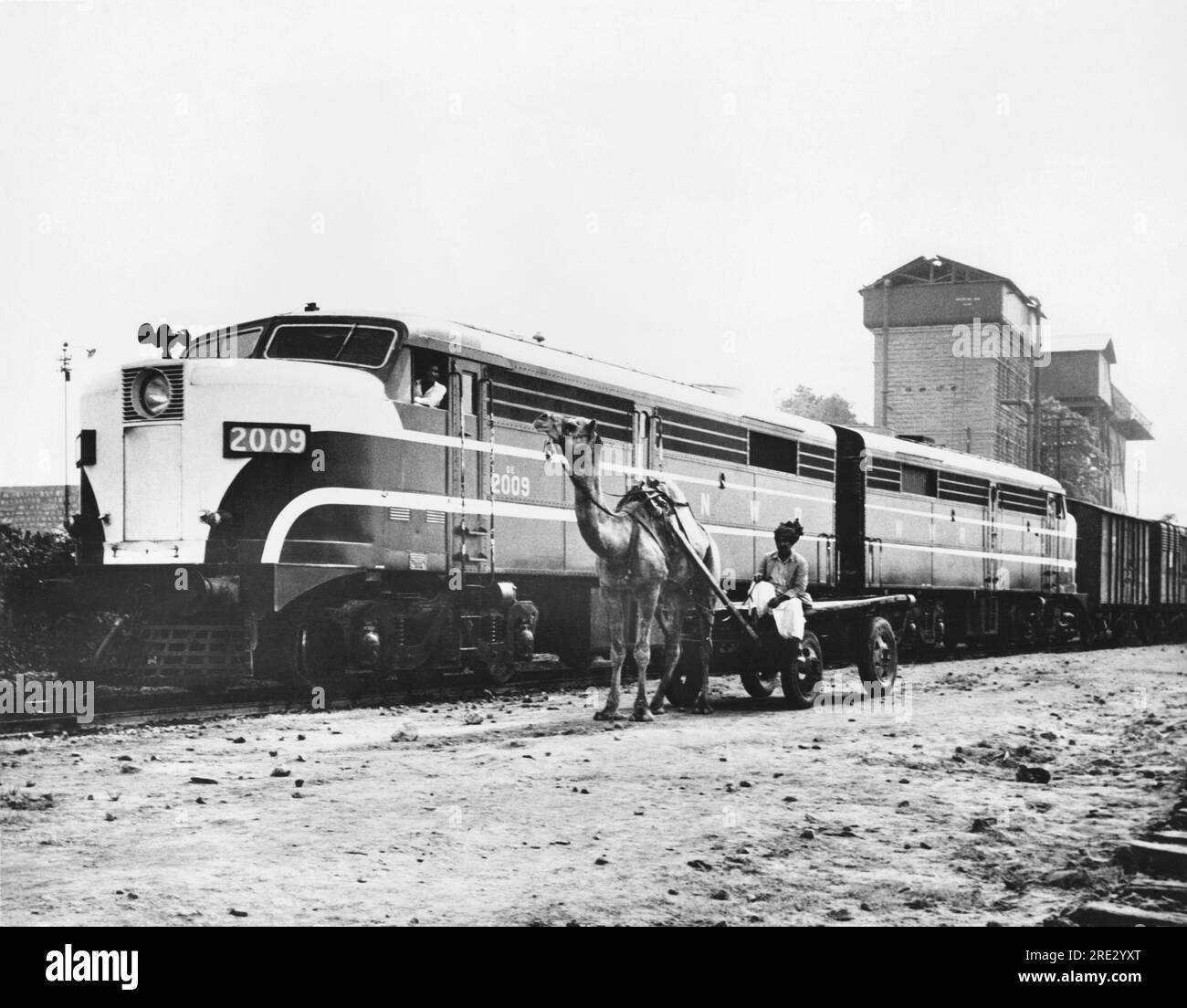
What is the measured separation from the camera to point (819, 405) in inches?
2859

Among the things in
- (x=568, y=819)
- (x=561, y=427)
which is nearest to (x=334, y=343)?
(x=561, y=427)

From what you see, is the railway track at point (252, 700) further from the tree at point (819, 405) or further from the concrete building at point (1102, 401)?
the tree at point (819, 405)

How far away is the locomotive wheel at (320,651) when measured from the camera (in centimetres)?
1282

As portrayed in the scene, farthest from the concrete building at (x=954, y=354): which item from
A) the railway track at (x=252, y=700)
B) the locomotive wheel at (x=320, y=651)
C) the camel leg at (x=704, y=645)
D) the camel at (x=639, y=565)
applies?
the locomotive wheel at (x=320, y=651)

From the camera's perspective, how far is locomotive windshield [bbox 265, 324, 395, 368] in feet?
43.3

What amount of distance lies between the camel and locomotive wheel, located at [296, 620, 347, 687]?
2.65 metres

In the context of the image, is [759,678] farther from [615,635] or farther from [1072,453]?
[1072,453]

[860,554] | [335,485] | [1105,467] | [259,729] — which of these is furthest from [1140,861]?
[1105,467]

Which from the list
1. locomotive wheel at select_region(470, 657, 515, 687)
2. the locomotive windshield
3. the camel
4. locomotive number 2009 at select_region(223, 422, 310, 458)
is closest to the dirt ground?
the camel

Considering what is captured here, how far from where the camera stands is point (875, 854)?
7121mm

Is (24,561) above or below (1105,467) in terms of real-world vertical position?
below

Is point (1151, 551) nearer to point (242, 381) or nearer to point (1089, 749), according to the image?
point (1089, 749)

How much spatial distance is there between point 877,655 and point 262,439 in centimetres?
779
